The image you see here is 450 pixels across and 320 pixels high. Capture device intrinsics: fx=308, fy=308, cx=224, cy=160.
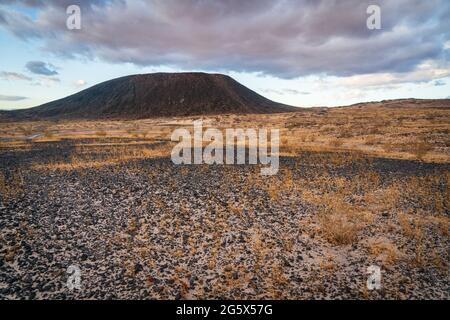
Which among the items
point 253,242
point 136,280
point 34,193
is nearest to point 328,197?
point 253,242

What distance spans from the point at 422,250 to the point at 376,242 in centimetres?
139

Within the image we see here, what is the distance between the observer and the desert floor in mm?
8516

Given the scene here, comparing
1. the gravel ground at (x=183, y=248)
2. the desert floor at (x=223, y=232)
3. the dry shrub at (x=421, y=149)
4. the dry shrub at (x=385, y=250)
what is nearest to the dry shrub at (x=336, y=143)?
the dry shrub at (x=421, y=149)

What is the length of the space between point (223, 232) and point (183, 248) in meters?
1.88

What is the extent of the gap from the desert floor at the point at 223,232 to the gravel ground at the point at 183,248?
5 cm

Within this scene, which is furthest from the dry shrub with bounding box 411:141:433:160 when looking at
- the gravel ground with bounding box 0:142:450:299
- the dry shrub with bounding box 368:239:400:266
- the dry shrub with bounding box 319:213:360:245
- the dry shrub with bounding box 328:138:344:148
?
the dry shrub with bounding box 368:239:400:266

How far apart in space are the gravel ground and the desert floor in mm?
46

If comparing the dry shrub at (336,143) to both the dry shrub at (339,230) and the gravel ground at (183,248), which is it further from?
the dry shrub at (339,230)

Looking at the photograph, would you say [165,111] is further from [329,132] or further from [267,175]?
[267,175]

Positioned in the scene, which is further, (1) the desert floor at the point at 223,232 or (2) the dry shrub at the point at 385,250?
(2) the dry shrub at the point at 385,250

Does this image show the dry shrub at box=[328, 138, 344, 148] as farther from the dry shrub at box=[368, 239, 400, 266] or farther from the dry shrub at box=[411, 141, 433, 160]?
the dry shrub at box=[368, 239, 400, 266]

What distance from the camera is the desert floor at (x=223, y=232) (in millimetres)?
8516

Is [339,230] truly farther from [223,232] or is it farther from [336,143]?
[336,143]
